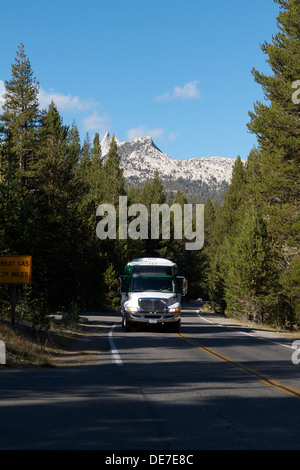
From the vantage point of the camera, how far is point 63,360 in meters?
16.6

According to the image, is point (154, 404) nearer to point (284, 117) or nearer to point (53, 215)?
point (284, 117)

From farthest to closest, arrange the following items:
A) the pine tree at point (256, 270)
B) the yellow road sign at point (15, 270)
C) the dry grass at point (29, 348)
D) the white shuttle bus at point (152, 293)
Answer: the pine tree at point (256, 270) < the white shuttle bus at point (152, 293) < the yellow road sign at point (15, 270) < the dry grass at point (29, 348)

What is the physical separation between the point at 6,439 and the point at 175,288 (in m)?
20.1

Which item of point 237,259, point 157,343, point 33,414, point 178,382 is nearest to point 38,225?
point 237,259

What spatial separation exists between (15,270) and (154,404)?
491 inches

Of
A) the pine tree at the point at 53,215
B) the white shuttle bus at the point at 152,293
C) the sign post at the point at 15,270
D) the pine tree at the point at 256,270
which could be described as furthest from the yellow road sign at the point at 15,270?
the pine tree at the point at 53,215

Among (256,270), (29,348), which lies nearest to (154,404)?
(29,348)

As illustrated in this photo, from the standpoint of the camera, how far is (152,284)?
2627 centimetres

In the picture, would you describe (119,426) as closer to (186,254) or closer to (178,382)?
(178,382)

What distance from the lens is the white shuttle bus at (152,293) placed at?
82.7 feet

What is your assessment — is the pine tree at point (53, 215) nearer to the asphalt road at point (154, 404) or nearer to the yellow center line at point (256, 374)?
the yellow center line at point (256, 374)

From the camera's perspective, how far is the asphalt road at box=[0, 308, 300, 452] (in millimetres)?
6387

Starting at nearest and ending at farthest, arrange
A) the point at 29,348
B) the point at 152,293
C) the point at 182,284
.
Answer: the point at 29,348 → the point at 152,293 → the point at 182,284

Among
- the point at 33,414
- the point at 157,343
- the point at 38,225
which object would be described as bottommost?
the point at 157,343
